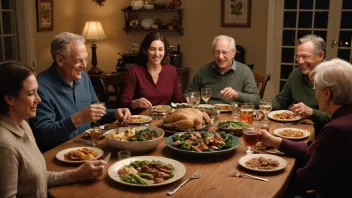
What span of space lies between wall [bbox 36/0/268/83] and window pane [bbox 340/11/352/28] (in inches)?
34.3

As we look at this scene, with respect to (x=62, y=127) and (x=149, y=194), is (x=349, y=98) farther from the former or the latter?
(x=62, y=127)

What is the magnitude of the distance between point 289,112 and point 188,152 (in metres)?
1.14

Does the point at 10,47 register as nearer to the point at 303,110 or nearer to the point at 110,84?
the point at 110,84

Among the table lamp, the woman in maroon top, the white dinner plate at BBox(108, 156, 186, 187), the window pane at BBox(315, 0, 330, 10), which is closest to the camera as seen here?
the white dinner plate at BBox(108, 156, 186, 187)

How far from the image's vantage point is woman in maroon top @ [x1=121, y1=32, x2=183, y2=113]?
3123 mm

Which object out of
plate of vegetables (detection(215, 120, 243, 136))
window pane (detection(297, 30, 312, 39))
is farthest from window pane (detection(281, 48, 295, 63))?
plate of vegetables (detection(215, 120, 243, 136))

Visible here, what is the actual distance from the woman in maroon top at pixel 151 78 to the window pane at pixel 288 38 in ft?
6.96

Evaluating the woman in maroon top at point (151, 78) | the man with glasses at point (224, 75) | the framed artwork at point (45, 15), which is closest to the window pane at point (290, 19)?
the man with glasses at point (224, 75)

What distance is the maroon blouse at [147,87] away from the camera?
3.12 m

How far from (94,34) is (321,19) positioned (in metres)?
2.87

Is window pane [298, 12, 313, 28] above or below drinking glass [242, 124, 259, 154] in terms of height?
above

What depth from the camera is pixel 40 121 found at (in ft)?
6.78

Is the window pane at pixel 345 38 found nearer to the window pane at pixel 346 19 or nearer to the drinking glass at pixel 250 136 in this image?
the window pane at pixel 346 19

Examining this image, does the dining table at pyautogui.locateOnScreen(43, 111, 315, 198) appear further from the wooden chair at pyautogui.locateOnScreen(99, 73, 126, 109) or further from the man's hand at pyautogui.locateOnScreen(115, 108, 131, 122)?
the wooden chair at pyautogui.locateOnScreen(99, 73, 126, 109)
